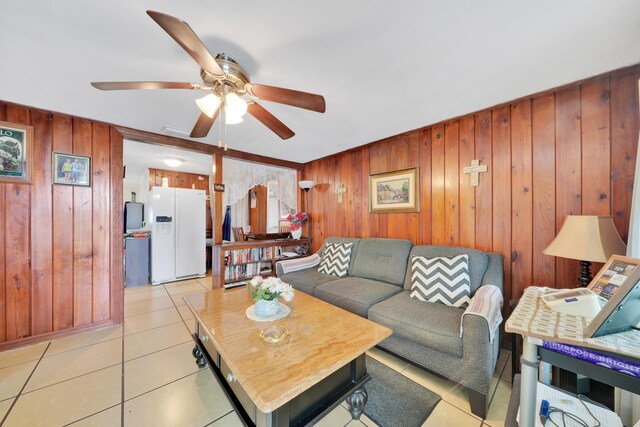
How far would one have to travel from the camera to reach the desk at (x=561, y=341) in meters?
0.75

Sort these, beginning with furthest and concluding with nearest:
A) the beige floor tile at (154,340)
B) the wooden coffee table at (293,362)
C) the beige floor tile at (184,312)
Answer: the beige floor tile at (184,312)
the beige floor tile at (154,340)
the wooden coffee table at (293,362)

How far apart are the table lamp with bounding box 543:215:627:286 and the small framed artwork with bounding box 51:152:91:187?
4.20 m

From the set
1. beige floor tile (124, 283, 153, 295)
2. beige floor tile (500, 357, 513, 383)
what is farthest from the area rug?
beige floor tile (124, 283, 153, 295)

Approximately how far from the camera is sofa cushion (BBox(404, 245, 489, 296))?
1.98 meters

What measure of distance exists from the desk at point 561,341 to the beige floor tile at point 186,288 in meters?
3.99

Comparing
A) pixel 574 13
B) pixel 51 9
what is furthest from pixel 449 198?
pixel 51 9

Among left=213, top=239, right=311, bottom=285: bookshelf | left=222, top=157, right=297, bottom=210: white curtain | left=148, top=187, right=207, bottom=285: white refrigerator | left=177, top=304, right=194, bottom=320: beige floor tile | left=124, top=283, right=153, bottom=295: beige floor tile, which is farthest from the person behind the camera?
left=148, top=187, right=207, bottom=285: white refrigerator

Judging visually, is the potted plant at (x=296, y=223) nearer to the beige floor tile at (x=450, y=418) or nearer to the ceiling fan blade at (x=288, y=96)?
the ceiling fan blade at (x=288, y=96)

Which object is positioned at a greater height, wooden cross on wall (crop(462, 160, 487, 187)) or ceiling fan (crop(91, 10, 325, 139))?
ceiling fan (crop(91, 10, 325, 139))

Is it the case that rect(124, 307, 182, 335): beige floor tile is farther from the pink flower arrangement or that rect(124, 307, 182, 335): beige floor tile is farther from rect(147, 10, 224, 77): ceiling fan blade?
rect(147, 10, 224, 77): ceiling fan blade

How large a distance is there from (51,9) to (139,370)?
231 cm

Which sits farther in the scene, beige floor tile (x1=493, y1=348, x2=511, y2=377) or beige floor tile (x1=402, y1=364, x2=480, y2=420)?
beige floor tile (x1=493, y1=348, x2=511, y2=377)

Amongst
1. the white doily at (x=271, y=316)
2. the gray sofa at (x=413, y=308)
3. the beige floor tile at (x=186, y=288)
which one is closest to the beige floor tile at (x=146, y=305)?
the beige floor tile at (x=186, y=288)

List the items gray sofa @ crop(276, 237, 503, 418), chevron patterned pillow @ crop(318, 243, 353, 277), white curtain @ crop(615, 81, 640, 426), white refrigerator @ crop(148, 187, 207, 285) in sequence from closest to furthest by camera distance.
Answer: white curtain @ crop(615, 81, 640, 426), gray sofa @ crop(276, 237, 503, 418), chevron patterned pillow @ crop(318, 243, 353, 277), white refrigerator @ crop(148, 187, 207, 285)
